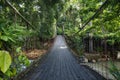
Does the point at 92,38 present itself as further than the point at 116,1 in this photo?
Yes

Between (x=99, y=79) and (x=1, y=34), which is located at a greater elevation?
(x=1, y=34)

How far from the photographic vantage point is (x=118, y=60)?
13383 mm

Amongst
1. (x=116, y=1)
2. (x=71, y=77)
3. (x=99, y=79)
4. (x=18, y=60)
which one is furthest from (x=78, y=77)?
(x=116, y=1)

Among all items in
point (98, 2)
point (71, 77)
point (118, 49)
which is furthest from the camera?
point (118, 49)

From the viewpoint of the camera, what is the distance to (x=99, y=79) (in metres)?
3.88

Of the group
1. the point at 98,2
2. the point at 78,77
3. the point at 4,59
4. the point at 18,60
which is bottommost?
the point at 78,77

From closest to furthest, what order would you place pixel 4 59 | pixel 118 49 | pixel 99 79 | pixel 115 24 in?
pixel 4 59, pixel 99 79, pixel 115 24, pixel 118 49

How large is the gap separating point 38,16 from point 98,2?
365cm

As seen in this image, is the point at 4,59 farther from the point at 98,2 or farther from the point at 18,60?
the point at 98,2

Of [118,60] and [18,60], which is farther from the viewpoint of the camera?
[118,60]

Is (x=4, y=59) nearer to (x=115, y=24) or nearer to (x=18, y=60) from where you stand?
(x=18, y=60)

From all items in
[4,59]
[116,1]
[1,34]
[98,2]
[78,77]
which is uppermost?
[98,2]

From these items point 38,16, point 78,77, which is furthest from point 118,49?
point 78,77

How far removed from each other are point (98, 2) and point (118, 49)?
6627 mm
